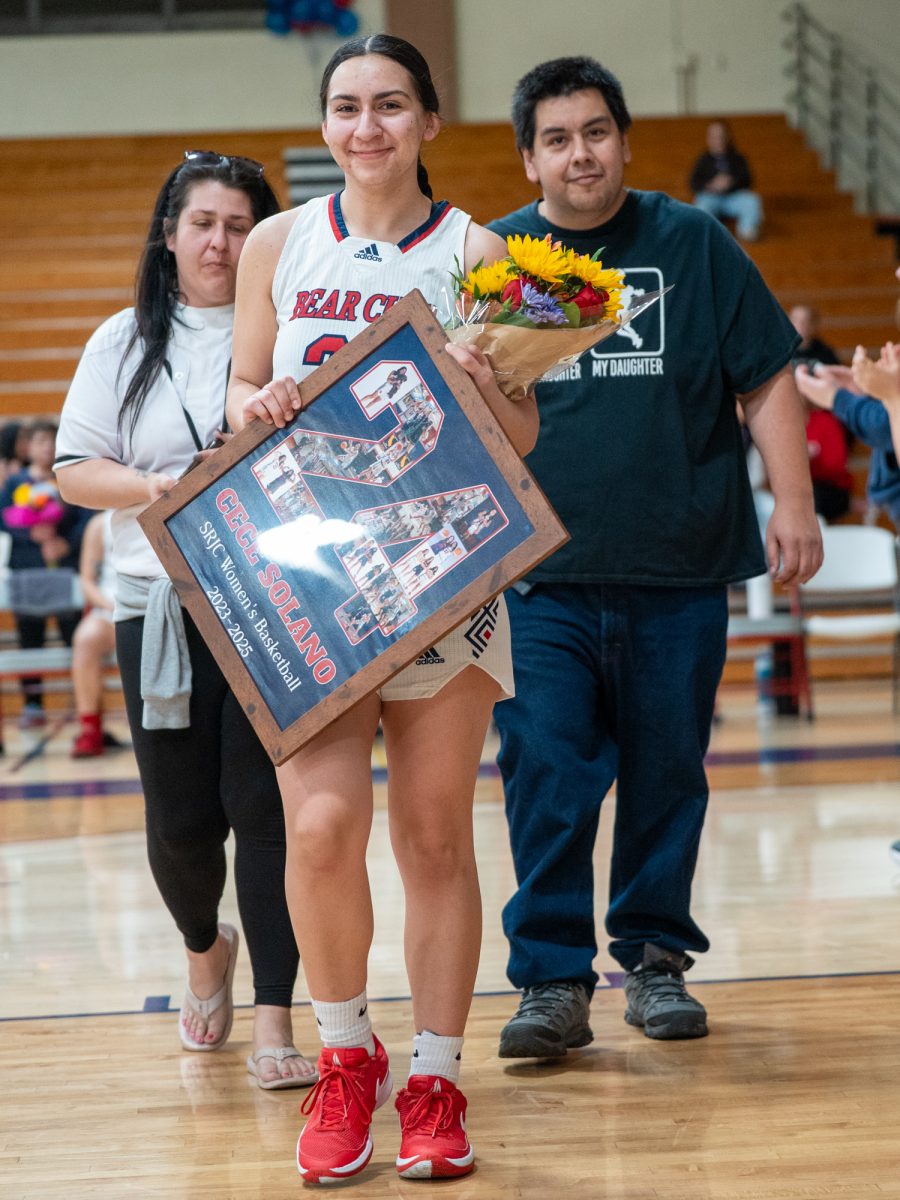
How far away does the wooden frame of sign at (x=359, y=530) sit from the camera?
6.28ft

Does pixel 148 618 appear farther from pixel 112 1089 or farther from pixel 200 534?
pixel 112 1089

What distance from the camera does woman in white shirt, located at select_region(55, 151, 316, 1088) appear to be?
2453 millimetres

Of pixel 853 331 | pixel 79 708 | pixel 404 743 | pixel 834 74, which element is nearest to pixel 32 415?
pixel 79 708

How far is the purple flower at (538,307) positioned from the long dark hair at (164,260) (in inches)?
34.7

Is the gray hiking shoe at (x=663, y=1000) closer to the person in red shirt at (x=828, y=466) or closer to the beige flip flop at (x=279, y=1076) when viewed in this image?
the beige flip flop at (x=279, y=1076)

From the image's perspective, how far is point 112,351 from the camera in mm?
2619

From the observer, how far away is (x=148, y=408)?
2561mm

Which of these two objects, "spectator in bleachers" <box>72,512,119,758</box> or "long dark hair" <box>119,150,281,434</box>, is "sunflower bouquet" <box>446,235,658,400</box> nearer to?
"long dark hair" <box>119,150,281,434</box>

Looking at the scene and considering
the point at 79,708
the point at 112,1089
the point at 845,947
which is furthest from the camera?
the point at 79,708

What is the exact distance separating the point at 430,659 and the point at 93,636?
5444 millimetres

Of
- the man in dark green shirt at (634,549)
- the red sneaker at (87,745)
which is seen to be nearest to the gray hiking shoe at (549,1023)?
the man in dark green shirt at (634,549)

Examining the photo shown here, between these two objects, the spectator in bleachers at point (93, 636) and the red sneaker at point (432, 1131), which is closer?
the red sneaker at point (432, 1131)

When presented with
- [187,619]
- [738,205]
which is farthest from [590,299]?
[738,205]

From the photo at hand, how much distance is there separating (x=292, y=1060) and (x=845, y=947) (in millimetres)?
1313
